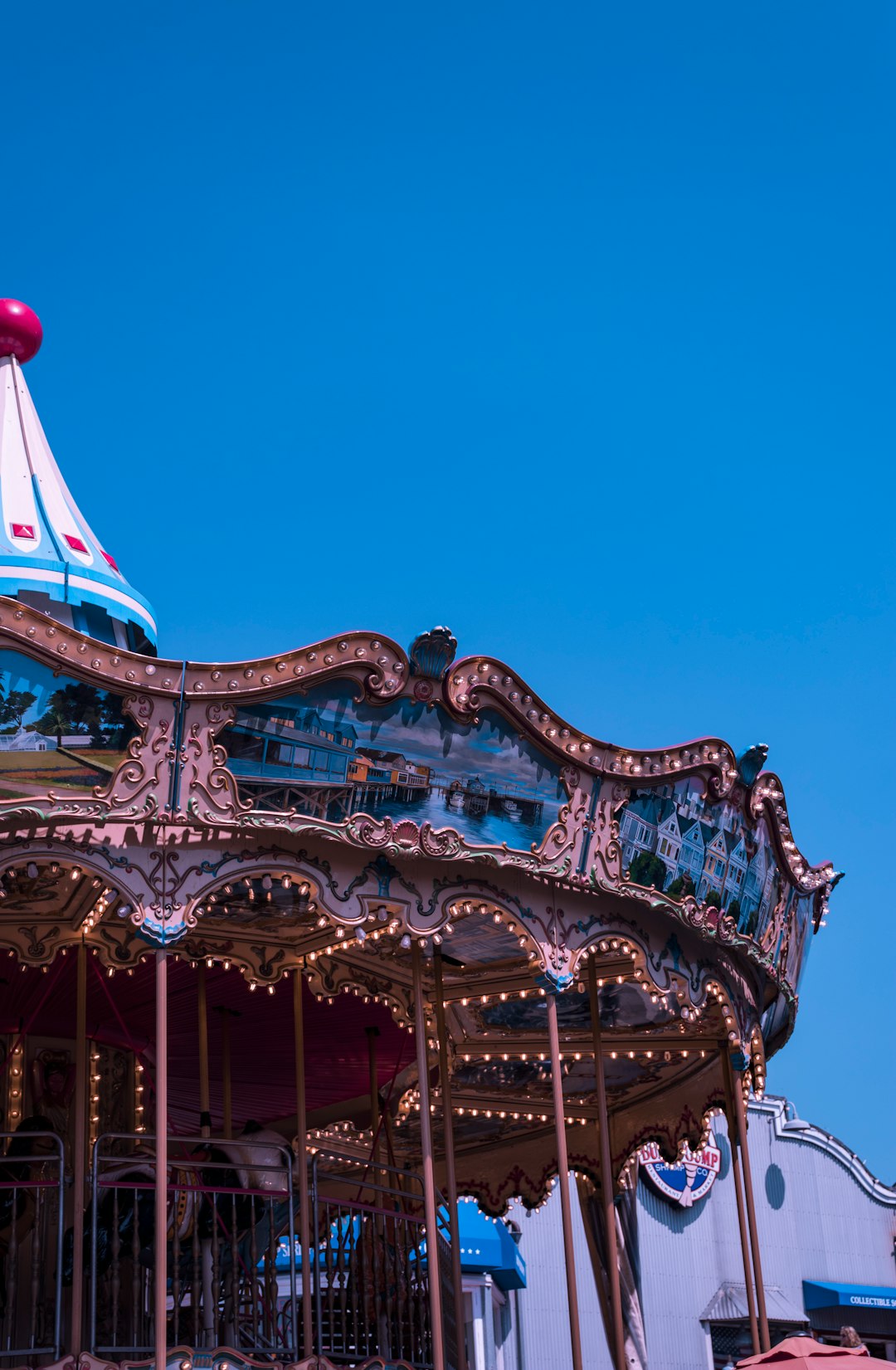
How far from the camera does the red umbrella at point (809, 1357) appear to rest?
9.52 meters

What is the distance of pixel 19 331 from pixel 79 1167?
8642 millimetres

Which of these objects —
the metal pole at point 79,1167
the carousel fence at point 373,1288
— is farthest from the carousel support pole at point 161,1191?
the carousel fence at point 373,1288

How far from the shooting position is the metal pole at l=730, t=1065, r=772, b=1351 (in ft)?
40.3

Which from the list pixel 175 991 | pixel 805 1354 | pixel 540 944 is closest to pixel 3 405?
pixel 175 991

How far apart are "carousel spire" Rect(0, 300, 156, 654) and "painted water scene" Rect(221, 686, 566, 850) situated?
3.60m

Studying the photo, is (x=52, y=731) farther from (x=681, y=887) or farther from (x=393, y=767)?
(x=681, y=887)

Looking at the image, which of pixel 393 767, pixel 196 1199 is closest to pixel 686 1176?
pixel 196 1199

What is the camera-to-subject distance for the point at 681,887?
1182cm

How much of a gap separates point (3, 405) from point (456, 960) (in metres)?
7.03

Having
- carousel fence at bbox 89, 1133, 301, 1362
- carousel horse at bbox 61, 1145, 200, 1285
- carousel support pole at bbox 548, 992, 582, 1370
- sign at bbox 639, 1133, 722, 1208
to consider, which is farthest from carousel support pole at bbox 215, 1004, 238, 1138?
sign at bbox 639, 1133, 722, 1208

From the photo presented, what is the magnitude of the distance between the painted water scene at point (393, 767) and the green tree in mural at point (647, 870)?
87cm

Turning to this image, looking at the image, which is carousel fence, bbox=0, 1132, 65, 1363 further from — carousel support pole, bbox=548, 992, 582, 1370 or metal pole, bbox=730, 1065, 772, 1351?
metal pole, bbox=730, 1065, 772, 1351

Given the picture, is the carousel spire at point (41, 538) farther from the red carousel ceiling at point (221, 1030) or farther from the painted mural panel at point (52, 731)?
the painted mural panel at point (52, 731)

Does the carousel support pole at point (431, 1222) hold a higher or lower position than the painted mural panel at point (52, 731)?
lower
